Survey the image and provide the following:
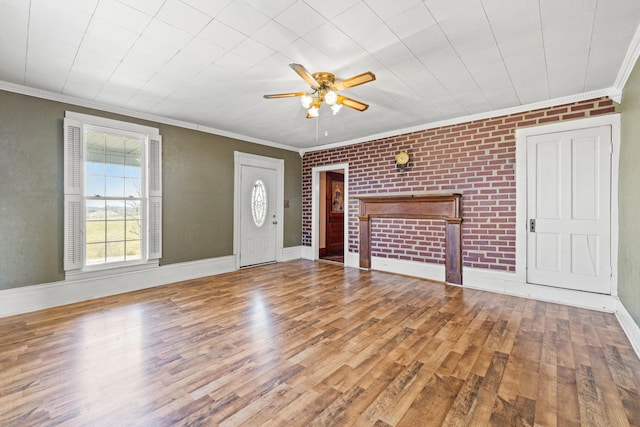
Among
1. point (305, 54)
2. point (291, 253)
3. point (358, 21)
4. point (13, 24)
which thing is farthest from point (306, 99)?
point (291, 253)

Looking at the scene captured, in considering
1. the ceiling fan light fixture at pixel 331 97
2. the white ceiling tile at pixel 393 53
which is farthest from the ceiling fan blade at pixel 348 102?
the white ceiling tile at pixel 393 53

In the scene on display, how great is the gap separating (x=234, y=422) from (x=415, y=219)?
4.10 metres

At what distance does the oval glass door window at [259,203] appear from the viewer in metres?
5.88

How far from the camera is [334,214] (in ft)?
24.2

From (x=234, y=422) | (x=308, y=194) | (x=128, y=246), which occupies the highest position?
(x=308, y=194)

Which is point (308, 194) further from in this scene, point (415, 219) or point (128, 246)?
point (128, 246)

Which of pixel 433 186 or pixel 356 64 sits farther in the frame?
pixel 433 186

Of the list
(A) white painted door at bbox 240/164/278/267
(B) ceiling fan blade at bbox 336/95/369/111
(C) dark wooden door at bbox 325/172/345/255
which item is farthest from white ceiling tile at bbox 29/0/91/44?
(C) dark wooden door at bbox 325/172/345/255

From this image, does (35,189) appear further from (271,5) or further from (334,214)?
(334,214)

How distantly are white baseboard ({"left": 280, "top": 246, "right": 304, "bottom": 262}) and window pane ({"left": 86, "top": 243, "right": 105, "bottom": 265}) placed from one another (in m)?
3.26

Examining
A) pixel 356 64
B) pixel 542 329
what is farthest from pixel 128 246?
pixel 542 329

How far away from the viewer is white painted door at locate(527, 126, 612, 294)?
338 cm

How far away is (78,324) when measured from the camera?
2.96 metres

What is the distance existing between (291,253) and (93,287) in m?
3.63
